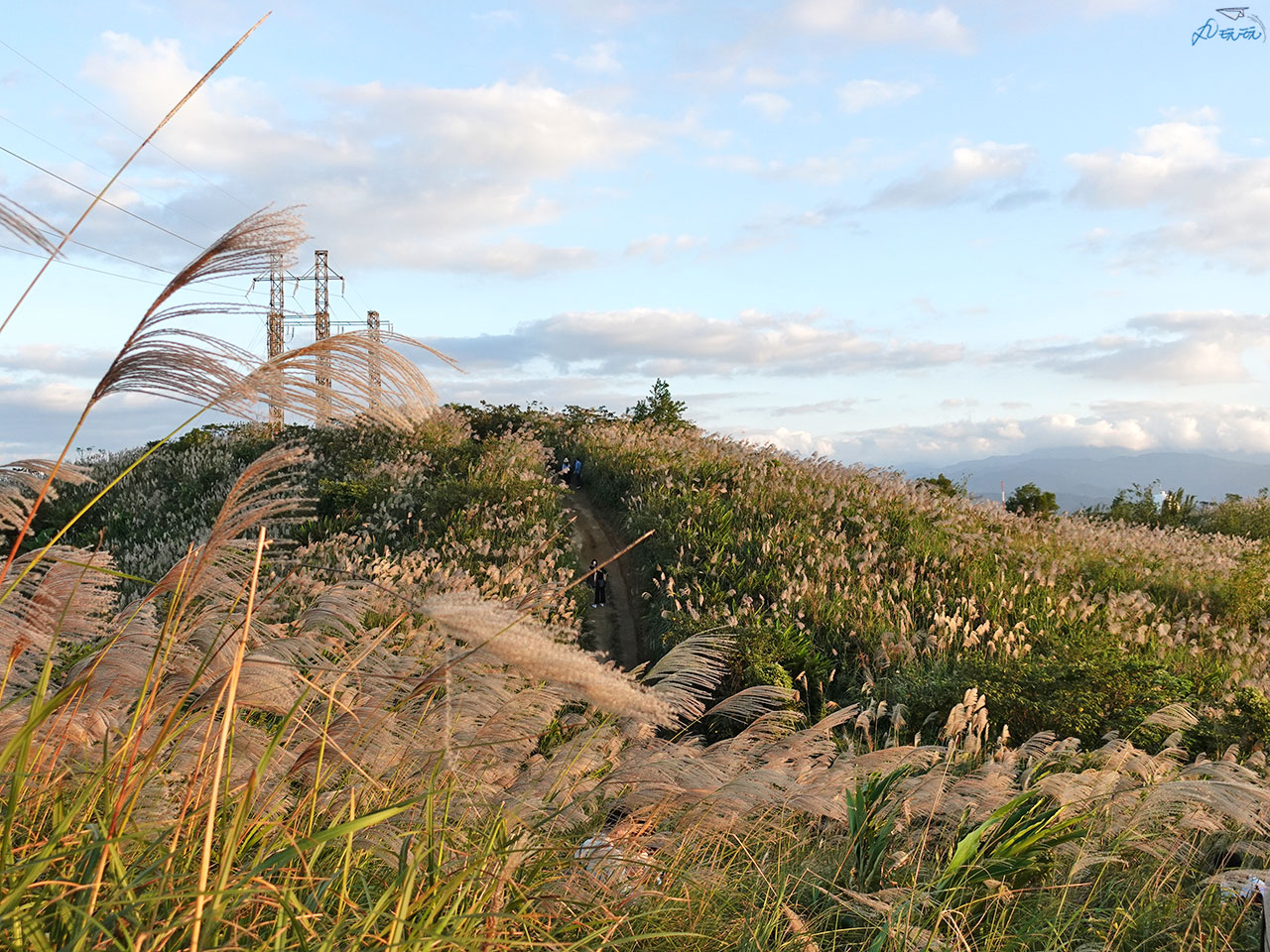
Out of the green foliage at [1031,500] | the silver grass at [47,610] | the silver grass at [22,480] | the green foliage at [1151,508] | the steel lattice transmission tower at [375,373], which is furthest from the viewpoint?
→ the green foliage at [1151,508]

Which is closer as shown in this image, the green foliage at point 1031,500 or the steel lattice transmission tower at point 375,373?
the steel lattice transmission tower at point 375,373

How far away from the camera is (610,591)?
1427 centimetres

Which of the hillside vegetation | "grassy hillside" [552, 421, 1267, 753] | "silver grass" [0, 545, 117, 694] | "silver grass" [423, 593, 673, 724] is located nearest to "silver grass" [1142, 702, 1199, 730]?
the hillside vegetation

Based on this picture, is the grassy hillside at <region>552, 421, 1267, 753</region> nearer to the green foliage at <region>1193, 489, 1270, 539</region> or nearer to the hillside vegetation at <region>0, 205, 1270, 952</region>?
the hillside vegetation at <region>0, 205, 1270, 952</region>

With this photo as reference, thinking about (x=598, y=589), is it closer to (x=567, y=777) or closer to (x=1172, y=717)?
(x=1172, y=717)

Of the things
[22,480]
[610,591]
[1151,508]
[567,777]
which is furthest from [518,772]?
[1151,508]

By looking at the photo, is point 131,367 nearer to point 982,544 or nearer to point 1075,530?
point 982,544

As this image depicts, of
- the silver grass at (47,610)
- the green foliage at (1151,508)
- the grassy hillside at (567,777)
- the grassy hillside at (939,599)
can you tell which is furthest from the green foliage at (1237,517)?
the silver grass at (47,610)

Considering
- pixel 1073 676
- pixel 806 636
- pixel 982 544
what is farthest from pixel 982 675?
pixel 982 544

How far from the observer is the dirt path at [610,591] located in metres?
12.1

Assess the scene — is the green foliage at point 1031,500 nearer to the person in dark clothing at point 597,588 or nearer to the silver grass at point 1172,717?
the person in dark clothing at point 597,588

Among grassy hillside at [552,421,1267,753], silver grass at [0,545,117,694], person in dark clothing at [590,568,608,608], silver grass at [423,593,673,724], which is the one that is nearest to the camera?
silver grass at [423,593,673,724]

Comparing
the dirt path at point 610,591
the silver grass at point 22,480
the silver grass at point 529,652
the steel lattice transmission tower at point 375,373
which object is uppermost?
the steel lattice transmission tower at point 375,373

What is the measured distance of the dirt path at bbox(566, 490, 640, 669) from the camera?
12.1 meters
